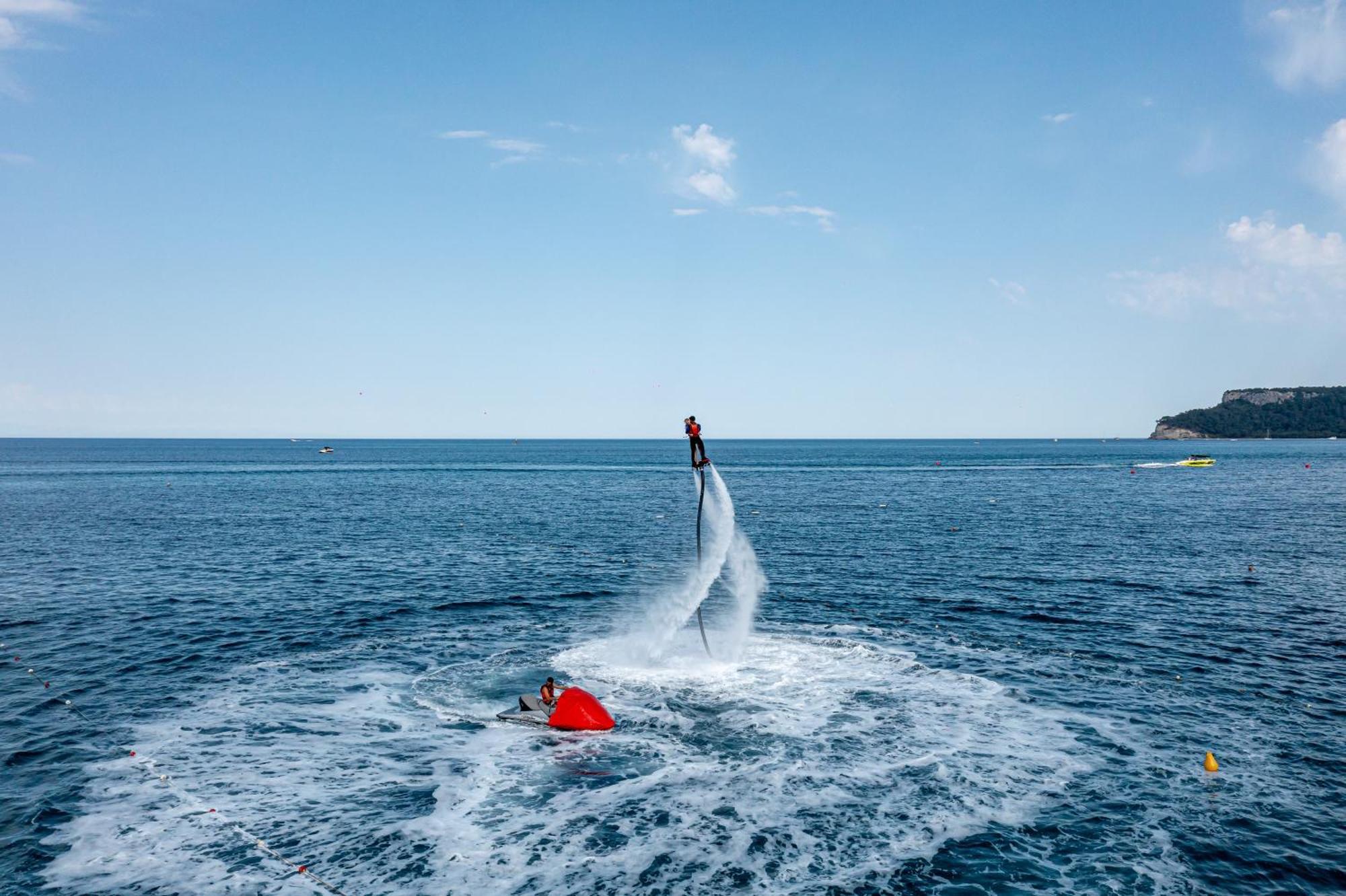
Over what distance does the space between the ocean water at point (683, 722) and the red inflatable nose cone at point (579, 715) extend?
0.50 metres

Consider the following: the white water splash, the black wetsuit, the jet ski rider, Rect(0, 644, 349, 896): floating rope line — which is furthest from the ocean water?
the black wetsuit

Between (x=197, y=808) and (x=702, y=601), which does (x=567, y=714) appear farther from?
(x=702, y=601)

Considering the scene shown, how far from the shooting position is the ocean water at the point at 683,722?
66.1 feet

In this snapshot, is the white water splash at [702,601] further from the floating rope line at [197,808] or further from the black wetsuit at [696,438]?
the floating rope line at [197,808]

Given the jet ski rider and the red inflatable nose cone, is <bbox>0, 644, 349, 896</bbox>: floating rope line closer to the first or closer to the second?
the red inflatable nose cone

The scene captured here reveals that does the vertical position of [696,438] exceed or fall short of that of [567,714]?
it exceeds it

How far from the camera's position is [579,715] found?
1119 inches

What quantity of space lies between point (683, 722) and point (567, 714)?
4.41 metres

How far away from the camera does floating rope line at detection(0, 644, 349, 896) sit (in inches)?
759

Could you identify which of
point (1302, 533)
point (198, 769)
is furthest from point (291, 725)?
point (1302, 533)

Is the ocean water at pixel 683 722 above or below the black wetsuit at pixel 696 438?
below

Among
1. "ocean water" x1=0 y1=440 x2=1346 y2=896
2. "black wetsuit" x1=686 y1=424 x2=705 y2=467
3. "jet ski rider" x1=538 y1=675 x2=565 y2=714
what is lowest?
"ocean water" x1=0 y1=440 x2=1346 y2=896

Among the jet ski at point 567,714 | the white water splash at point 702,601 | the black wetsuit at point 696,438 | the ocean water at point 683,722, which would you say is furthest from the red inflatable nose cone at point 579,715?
the black wetsuit at point 696,438

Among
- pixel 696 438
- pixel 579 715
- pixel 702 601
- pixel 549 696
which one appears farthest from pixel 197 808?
pixel 702 601
